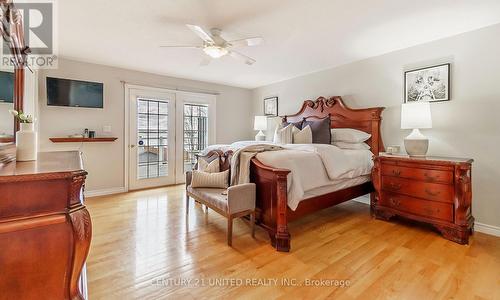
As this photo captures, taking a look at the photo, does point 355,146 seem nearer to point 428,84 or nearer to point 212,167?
point 428,84

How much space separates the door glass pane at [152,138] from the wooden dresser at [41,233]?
376 cm

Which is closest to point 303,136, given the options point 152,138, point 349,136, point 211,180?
point 349,136

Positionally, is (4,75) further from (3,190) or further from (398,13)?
(398,13)

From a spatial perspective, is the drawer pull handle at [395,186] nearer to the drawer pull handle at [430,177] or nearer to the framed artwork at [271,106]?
the drawer pull handle at [430,177]

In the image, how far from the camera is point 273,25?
256 cm

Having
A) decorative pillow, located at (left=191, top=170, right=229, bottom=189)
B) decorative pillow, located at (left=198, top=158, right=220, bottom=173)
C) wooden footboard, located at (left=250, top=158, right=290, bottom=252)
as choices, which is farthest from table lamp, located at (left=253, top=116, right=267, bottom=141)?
wooden footboard, located at (left=250, top=158, right=290, bottom=252)

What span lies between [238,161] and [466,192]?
2.37 m

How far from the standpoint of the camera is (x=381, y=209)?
2.97m

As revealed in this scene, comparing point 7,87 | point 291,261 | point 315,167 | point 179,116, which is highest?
point 179,116

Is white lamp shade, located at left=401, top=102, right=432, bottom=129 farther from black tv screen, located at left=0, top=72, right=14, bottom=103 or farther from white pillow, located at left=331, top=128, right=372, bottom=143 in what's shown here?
black tv screen, located at left=0, top=72, right=14, bottom=103

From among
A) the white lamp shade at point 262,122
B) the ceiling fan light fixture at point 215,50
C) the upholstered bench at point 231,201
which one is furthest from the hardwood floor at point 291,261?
the white lamp shade at point 262,122

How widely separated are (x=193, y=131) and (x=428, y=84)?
13.9ft

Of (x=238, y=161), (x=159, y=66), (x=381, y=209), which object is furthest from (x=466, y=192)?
(x=159, y=66)

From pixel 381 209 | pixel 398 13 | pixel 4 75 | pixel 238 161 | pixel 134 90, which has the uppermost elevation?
pixel 398 13
